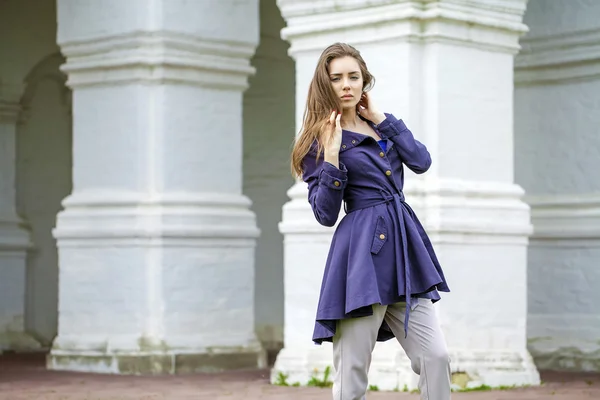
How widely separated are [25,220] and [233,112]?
398cm

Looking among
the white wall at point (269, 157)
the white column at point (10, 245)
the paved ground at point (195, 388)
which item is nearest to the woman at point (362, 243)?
the paved ground at point (195, 388)

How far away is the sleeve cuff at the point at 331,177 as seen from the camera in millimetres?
5203

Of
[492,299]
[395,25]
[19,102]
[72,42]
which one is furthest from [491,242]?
[19,102]

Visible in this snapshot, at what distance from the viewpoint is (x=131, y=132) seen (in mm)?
11312

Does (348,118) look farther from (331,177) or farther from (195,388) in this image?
(195,388)

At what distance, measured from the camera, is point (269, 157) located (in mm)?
14742

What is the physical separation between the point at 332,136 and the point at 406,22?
427 cm

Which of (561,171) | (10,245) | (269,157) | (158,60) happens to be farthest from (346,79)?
(10,245)

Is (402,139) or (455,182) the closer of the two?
(402,139)

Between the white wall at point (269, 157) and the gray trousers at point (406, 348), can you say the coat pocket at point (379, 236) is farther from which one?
the white wall at point (269, 157)

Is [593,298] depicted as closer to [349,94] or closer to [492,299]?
[492,299]

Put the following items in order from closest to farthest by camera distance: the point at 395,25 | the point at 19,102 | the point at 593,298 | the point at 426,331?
the point at 426,331 → the point at 395,25 → the point at 593,298 → the point at 19,102

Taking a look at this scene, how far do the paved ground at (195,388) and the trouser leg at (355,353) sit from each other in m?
3.57

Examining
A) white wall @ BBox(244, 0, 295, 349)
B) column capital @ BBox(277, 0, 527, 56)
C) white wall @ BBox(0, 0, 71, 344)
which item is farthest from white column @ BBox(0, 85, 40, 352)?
column capital @ BBox(277, 0, 527, 56)
